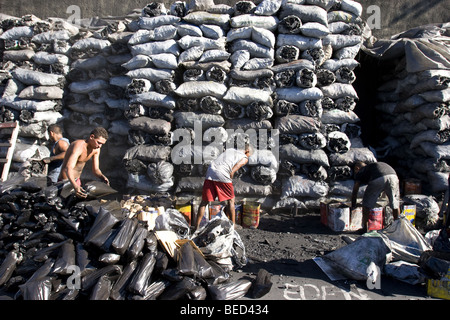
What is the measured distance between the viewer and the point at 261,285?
3535mm

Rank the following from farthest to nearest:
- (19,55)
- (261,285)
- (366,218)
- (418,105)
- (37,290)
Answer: (19,55) → (418,105) → (366,218) → (261,285) → (37,290)

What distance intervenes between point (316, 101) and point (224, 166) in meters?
2.10

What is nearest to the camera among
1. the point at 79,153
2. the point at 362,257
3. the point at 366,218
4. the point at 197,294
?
the point at 197,294

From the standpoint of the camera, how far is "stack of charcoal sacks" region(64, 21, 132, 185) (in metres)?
6.53

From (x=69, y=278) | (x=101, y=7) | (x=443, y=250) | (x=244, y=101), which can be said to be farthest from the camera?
(x=101, y=7)

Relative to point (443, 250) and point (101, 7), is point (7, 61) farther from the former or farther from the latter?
point (443, 250)

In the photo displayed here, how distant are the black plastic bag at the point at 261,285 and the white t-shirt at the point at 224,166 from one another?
1.65 metres

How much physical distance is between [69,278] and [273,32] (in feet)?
16.9

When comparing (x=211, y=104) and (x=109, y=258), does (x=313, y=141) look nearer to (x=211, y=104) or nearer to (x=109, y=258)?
(x=211, y=104)

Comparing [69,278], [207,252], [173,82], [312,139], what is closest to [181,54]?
[173,82]

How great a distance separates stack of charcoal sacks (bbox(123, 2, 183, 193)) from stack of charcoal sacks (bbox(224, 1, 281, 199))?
1.04m

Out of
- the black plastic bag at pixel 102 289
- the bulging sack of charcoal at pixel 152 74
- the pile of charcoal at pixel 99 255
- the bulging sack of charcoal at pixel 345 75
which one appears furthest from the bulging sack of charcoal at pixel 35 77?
the bulging sack of charcoal at pixel 345 75

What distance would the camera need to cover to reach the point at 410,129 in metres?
6.60

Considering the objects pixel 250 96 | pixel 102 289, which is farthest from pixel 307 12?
pixel 102 289
